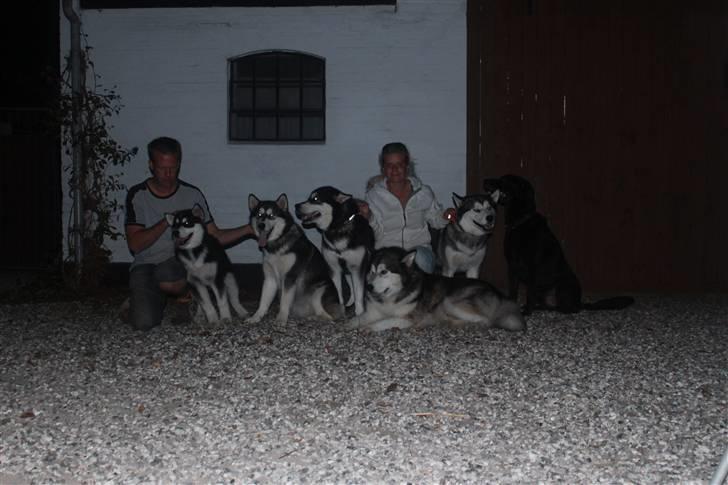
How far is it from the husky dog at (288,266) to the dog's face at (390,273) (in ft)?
1.95

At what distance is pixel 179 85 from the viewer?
8195 millimetres

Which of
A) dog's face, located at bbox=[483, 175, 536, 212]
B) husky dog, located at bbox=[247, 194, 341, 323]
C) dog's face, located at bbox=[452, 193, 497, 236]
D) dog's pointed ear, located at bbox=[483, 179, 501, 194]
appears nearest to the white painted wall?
dog's pointed ear, located at bbox=[483, 179, 501, 194]

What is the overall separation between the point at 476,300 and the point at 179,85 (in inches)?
172

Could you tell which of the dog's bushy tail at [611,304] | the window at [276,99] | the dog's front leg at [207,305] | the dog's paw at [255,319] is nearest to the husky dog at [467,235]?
the dog's bushy tail at [611,304]

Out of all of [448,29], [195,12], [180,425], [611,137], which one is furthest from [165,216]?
[611,137]

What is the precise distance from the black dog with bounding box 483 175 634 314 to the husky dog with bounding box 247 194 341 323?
158cm

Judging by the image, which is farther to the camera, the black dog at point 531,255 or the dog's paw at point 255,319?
the black dog at point 531,255

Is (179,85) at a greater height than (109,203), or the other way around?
(179,85)

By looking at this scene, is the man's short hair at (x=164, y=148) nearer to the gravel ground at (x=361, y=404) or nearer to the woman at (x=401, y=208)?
the gravel ground at (x=361, y=404)

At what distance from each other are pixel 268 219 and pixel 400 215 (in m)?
1.16

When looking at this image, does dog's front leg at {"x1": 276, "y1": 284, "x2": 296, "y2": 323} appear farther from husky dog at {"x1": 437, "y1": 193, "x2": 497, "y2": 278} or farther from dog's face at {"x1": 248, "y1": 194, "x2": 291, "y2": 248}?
husky dog at {"x1": 437, "y1": 193, "x2": 497, "y2": 278}

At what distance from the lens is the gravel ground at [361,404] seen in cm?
310

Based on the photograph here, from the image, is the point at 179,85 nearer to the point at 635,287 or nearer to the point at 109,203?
the point at 109,203

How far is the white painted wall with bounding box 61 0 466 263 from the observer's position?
26.3ft
